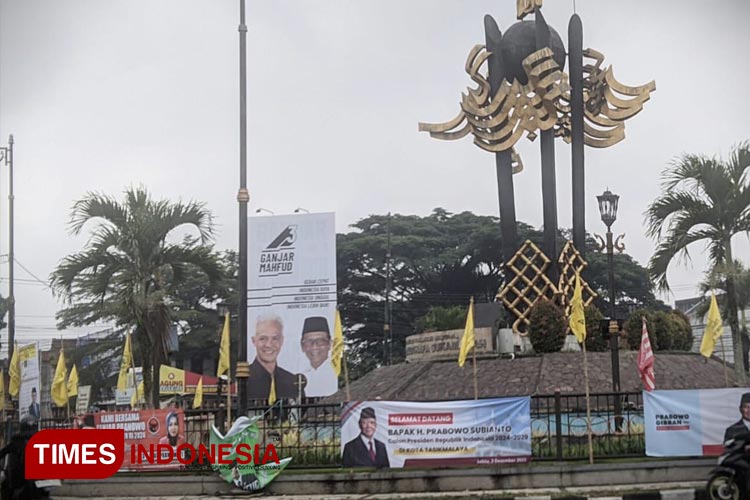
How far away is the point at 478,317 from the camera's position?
110 ft

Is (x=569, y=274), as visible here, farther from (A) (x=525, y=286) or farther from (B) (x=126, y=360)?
(B) (x=126, y=360)

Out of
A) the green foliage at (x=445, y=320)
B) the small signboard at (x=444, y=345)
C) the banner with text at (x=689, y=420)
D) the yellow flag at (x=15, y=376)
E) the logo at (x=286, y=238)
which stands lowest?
the banner with text at (x=689, y=420)

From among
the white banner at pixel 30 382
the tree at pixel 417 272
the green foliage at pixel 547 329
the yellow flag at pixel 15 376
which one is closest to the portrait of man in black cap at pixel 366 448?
the white banner at pixel 30 382

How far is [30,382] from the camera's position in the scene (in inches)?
896

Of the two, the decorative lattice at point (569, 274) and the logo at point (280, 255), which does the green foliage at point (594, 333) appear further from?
the logo at point (280, 255)

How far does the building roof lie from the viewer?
24062 millimetres

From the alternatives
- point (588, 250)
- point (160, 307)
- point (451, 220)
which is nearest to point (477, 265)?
point (451, 220)

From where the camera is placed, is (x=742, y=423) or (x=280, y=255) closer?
(x=742, y=423)

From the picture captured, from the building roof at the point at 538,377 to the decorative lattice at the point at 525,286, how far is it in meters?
1.87

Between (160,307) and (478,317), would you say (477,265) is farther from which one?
(160,307)

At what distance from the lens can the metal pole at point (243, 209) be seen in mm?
16203

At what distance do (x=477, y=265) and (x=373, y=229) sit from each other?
749 centimetres

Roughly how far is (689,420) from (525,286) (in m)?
12.8

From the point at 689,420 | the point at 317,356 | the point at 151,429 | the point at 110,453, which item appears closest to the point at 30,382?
the point at 110,453
